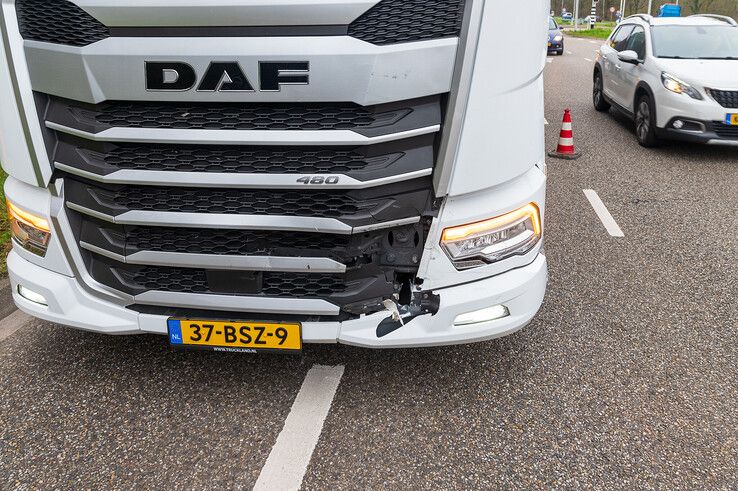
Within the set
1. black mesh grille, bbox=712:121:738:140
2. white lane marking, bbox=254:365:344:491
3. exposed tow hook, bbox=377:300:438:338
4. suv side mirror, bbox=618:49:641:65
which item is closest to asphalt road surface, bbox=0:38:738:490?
white lane marking, bbox=254:365:344:491

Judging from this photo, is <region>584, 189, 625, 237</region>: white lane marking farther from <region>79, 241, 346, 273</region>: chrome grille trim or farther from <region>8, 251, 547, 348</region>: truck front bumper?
<region>79, 241, 346, 273</region>: chrome grille trim

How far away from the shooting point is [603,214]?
232 inches

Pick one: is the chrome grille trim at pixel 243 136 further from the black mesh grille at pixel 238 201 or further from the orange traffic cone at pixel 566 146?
the orange traffic cone at pixel 566 146

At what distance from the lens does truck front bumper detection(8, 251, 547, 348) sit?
261 centimetres

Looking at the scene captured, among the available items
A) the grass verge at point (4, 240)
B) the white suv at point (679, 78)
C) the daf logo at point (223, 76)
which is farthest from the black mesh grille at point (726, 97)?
the grass verge at point (4, 240)

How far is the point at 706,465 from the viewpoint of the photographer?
251 cm

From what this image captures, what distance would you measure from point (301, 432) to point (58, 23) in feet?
6.57

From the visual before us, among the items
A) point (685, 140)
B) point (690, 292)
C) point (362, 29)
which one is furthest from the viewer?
point (685, 140)

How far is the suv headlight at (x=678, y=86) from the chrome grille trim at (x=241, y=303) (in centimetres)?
680

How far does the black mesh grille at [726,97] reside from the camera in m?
7.25

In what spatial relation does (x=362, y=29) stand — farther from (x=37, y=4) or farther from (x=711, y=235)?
(x=711, y=235)

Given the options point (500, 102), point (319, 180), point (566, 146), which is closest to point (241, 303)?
point (319, 180)

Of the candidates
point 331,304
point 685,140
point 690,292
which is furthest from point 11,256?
point 685,140

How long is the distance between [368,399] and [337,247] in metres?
0.87
